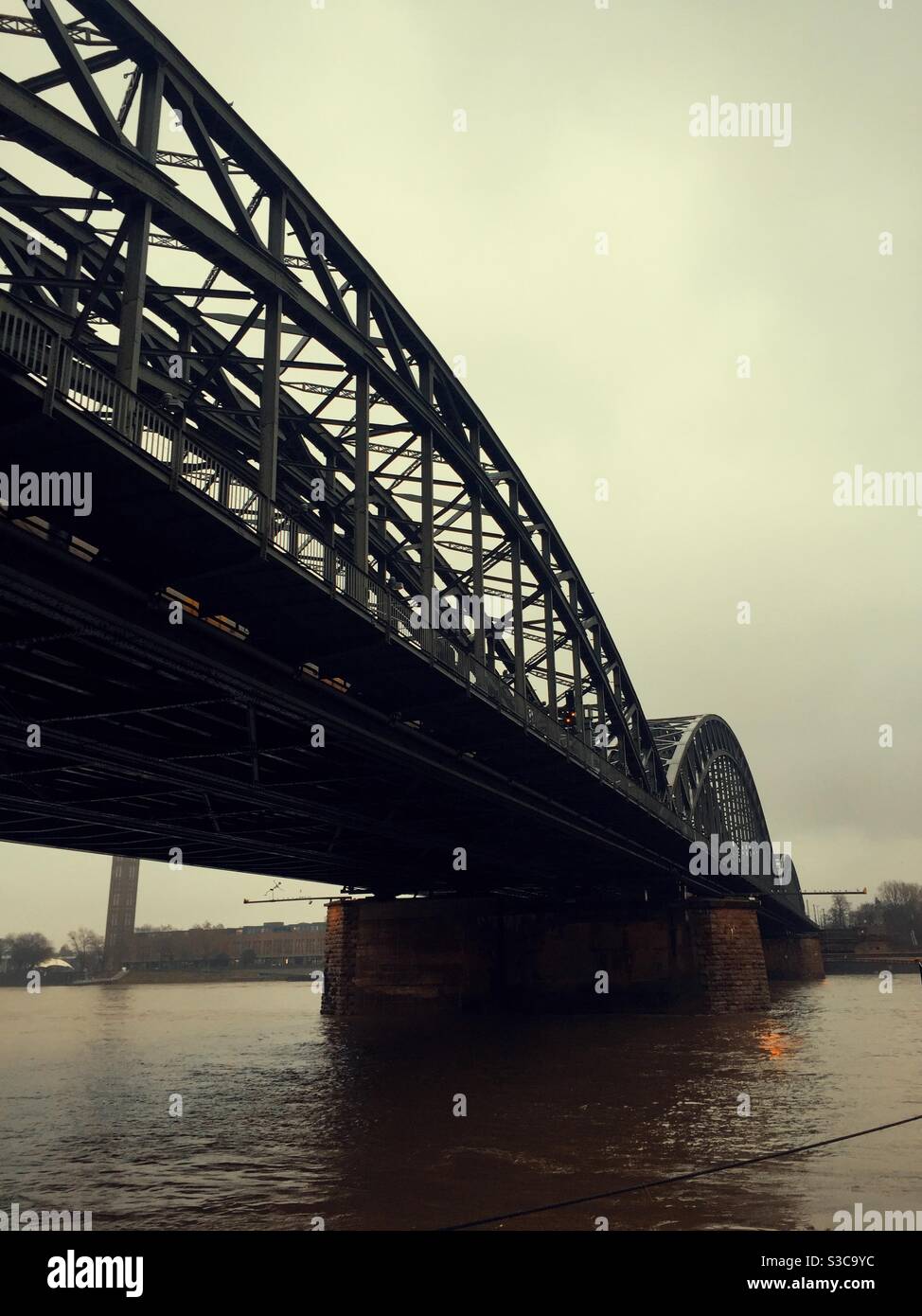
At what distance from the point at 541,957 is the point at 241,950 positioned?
15331cm

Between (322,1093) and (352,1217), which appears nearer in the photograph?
(352,1217)

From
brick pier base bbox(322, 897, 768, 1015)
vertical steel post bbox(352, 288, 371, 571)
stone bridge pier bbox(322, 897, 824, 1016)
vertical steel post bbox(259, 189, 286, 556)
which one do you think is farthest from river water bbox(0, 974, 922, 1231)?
vertical steel post bbox(352, 288, 371, 571)

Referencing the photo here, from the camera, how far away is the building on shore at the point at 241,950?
176250mm

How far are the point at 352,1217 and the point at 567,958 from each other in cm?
4176

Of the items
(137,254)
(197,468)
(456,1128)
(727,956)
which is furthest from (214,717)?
(727,956)

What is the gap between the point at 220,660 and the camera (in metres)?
17.0

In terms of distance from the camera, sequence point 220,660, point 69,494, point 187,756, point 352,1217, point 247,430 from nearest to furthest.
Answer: point 352,1217
point 69,494
point 220,660
point 187,756
point 247,430

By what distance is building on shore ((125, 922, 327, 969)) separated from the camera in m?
176

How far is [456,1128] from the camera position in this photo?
1811 centimetres

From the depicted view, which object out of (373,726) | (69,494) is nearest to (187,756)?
(373,726)

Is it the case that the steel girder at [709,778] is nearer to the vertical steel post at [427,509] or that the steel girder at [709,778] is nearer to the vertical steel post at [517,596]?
the vertical steel post at [517,596]

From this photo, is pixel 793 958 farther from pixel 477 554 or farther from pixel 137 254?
pixel 137 254

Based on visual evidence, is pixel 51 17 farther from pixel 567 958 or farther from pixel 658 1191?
pixel 567 958

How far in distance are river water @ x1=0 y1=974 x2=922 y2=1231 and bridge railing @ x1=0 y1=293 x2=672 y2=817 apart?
912 centimetres
